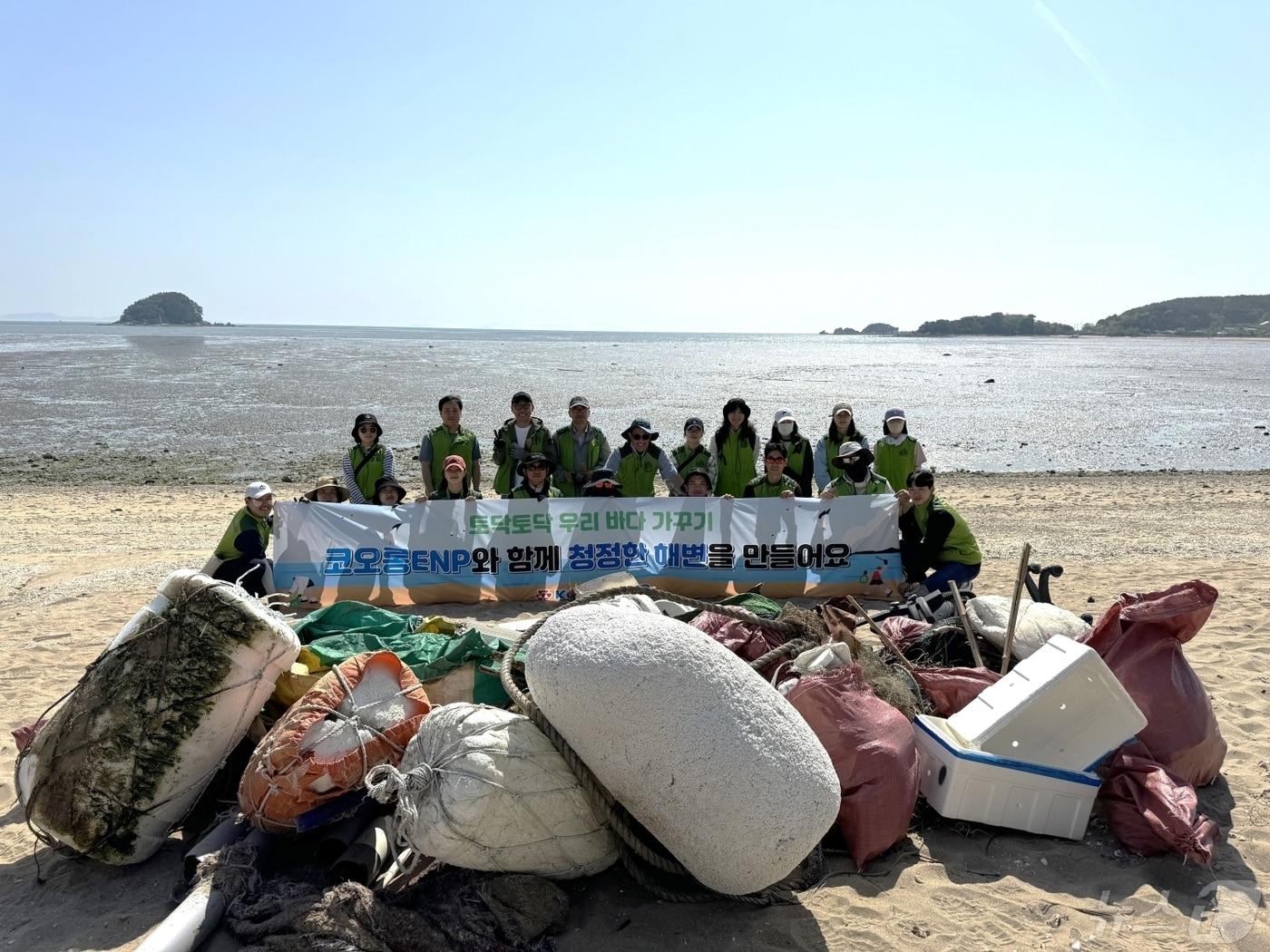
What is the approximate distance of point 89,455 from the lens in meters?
19.4

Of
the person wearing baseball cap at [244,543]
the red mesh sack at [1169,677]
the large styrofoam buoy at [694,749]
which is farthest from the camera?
the person wearing baseball cap at [244,543]

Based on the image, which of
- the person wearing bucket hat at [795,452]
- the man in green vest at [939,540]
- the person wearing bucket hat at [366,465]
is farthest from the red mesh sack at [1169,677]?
the person wearing bucket hat at [366,465]

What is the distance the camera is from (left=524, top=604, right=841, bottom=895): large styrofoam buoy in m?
3.21

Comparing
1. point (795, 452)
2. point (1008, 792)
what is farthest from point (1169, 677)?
point (795, 452)

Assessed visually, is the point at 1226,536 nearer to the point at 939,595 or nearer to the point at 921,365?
the point at 939,595

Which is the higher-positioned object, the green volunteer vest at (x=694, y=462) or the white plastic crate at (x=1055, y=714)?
the green volunteer vest at (x=694, y=462)

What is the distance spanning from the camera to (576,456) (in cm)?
895

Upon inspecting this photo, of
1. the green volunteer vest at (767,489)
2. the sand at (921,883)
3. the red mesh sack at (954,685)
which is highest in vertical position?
the green volunteer vest at (767,489)

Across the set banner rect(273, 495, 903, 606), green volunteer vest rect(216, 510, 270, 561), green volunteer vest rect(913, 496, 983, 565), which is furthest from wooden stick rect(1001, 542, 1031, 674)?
green volunteer vest rect(216, 510, 270, 561)

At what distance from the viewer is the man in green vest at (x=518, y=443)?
8820 millimetres

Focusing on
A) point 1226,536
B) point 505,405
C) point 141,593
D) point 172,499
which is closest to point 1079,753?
point 141,593

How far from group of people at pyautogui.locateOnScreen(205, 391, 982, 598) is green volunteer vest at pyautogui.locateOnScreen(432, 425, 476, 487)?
11 millimetres

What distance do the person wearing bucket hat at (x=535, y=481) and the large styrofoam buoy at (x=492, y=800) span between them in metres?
4.73

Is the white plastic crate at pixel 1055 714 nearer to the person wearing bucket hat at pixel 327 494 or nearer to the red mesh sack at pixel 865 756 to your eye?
the red mesh sack at pixel 865 756
